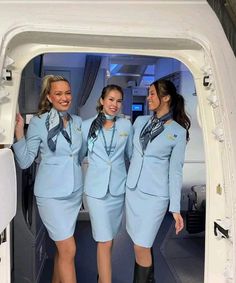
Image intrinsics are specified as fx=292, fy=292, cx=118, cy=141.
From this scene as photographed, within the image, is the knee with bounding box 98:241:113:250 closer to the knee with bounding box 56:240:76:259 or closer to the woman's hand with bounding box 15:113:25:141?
the knee with bounding box 56:240:76:259

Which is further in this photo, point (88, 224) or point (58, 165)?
point (88, 224)

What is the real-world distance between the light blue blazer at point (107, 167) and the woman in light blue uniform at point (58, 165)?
0.23 feet

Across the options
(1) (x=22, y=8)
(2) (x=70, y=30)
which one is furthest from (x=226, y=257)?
(1) (x=22, y=8)

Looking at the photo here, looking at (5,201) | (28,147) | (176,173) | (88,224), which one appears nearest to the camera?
(5,201)

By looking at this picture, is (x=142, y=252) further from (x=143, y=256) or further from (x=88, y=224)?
(x=88, y=224)

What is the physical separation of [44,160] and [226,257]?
100 centimetres

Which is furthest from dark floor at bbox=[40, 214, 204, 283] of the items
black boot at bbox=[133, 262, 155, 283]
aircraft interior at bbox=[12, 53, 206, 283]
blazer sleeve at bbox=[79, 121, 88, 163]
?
blazer sleeve at bbox=[79, 121, 88, 163]

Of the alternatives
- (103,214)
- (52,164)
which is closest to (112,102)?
(52,164)

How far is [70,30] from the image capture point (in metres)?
1.04

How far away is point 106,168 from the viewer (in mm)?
1640

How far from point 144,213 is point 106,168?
0.34m

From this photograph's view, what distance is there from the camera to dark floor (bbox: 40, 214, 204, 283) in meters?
2.37

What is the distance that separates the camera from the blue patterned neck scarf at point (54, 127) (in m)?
1.56

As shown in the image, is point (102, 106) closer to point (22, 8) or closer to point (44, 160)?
point (44, 160)
